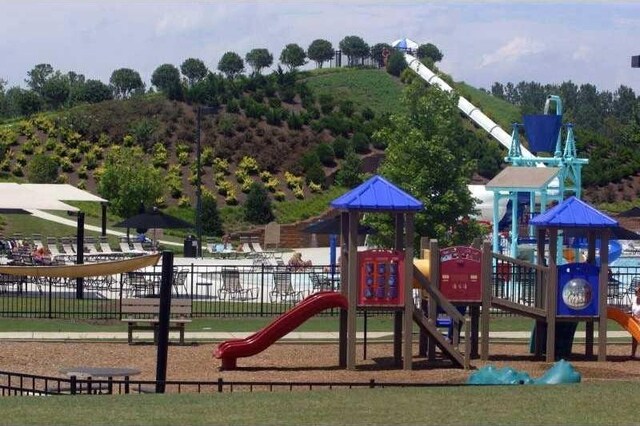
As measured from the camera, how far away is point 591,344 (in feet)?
76.1

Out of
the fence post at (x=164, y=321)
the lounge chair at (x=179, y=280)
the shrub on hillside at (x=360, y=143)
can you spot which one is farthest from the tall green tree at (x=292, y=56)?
the fence post at (x=164, y=321)

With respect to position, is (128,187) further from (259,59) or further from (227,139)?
(259,59)

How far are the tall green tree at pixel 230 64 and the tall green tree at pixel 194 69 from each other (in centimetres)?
297

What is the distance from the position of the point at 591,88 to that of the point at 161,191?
134 m

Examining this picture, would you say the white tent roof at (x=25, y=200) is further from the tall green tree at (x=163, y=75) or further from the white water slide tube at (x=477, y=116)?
the tall green tree at (x=163, y=75)

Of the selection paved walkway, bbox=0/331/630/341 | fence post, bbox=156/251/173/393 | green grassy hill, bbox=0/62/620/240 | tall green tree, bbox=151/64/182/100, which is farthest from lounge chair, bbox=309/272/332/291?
tall green tree, bbox=151/64/182/100

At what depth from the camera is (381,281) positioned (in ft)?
70.9

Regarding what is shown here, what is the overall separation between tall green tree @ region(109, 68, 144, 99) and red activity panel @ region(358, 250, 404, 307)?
8881 cm

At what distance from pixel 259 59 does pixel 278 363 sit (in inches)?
3539

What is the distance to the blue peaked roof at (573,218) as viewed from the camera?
22.3 meters

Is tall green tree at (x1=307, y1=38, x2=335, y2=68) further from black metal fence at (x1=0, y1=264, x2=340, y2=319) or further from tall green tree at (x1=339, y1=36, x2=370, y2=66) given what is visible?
black metal fence at (x1=0, y1=264, x2=340, y2=319)

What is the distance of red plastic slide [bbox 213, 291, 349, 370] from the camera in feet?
68.5

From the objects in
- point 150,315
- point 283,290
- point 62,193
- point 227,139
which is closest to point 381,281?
point 150,315

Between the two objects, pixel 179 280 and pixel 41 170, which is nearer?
pixel 179 280
